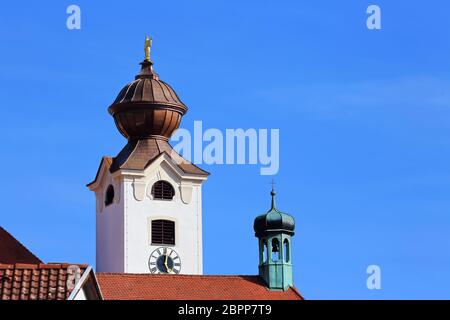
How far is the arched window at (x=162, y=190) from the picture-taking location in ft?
223

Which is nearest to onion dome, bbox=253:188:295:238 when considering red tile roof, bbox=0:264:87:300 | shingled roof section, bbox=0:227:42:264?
shingled roof section, bbox=0:227:42:264

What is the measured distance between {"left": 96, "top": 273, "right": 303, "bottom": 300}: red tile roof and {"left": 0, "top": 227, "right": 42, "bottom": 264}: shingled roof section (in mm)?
2463

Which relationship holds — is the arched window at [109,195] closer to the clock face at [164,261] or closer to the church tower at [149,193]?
the church tower at [149,193]

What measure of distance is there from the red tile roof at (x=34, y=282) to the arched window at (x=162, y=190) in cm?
3685

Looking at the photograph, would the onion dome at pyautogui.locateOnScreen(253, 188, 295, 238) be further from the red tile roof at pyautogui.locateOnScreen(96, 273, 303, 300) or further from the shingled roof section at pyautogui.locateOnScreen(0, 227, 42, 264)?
the shingled roof section at pyautogui.locateOnScreen(0, 227, 42, 264)

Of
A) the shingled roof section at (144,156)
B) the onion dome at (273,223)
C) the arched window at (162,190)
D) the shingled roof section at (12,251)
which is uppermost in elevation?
the shingled roof section at (144,156)

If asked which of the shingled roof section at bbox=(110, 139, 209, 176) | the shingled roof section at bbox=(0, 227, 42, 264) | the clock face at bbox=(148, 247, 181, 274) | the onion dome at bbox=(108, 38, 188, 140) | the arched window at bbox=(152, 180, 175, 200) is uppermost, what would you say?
the onion dome at bbox=(108, 38, 188, 140)

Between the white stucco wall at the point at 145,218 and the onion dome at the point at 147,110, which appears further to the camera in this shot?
the onion dome at the point at 147,110

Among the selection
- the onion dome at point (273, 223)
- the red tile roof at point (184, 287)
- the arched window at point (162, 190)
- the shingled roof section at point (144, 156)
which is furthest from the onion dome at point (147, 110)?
the red tile roof at point (184, 287)

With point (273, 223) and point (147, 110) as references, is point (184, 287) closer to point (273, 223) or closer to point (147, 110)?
point (273, 223)

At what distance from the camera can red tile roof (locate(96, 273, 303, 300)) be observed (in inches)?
2311
